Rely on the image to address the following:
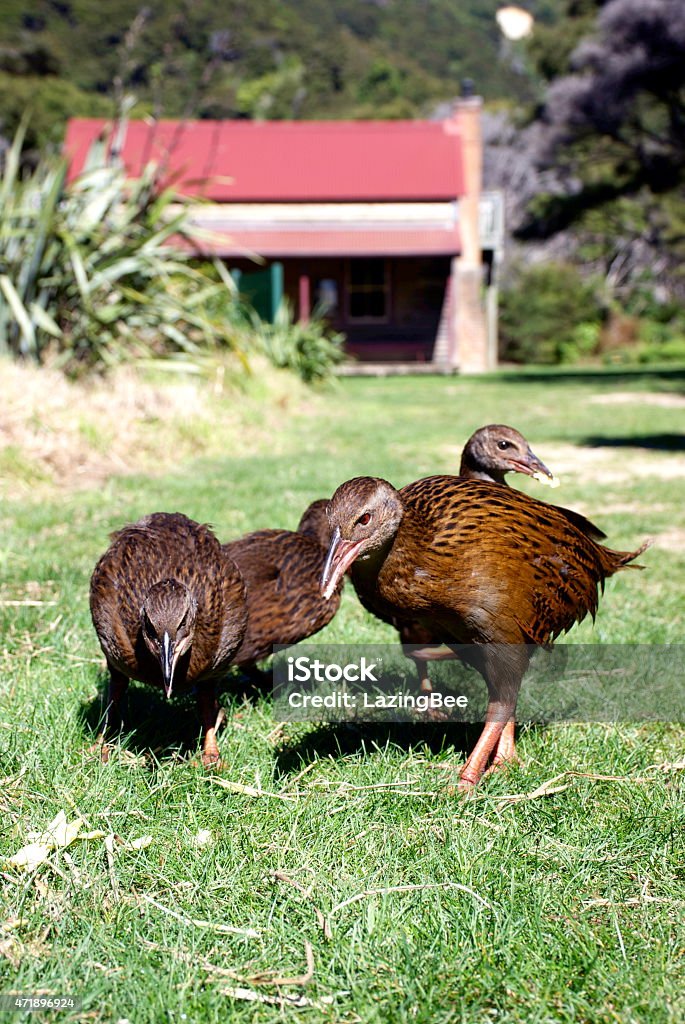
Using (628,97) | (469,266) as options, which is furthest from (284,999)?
(469,266)

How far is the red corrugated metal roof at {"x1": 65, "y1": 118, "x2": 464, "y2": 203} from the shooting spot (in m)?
26.3

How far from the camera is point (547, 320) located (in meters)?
30.6

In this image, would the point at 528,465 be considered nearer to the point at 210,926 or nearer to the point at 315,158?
the point at 210,926

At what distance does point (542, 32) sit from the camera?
33.4 m

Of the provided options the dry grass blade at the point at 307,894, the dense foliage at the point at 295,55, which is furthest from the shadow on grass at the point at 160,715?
the dense foliage at the point at 295,55

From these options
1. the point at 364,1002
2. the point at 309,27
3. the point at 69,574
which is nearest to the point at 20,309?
the point at 69,574

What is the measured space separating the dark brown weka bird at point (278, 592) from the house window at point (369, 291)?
24267mm

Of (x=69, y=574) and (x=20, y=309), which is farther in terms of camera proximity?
(x=20, y=309)

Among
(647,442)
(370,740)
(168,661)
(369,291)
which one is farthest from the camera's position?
(369,291)

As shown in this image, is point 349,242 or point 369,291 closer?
point 349,242

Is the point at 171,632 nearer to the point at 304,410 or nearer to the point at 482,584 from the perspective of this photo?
the point at 482,584

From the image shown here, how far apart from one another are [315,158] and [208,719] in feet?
86.2

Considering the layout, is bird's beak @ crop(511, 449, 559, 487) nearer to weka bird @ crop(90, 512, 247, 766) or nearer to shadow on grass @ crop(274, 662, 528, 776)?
shadow on grass @ crop(274, 662, 528, 776)

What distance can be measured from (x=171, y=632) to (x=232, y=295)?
28.0 feet
